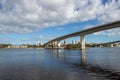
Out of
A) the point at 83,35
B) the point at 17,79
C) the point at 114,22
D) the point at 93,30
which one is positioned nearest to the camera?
the point at 17,79

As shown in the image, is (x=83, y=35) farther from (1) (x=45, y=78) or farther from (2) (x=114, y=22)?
(1) (x=45, y=78)

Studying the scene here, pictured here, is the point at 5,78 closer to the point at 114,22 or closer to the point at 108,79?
the point at 108,79

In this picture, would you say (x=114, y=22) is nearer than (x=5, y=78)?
No

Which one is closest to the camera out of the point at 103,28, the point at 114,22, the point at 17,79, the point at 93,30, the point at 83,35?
the point at 17,79

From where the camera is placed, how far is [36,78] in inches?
1072

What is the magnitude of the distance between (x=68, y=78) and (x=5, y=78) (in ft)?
29.5

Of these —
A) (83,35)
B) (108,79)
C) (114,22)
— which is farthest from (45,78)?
(83,35)

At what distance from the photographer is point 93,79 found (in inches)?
1053

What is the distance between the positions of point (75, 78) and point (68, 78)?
1005 millimetres

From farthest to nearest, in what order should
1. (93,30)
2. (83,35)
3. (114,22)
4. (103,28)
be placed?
(83,35), (93,30), (103,28), (114,22)

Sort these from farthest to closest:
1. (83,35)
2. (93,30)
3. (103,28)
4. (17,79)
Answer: (83,35)
(93,30)
(103,28)
(17,79)

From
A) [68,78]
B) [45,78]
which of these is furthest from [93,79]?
[45,78]

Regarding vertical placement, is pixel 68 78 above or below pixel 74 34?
below

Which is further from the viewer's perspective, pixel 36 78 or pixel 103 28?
pixel 103 28
